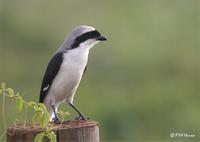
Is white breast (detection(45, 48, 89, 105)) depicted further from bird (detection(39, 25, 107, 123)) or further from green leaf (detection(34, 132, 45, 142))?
green leaf (detection(34, 132, 45, 142))

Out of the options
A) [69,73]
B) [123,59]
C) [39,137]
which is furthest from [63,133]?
[123,59]

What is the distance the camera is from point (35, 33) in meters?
14.7

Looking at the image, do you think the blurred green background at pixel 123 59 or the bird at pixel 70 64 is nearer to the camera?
the bird at pixel 70 64

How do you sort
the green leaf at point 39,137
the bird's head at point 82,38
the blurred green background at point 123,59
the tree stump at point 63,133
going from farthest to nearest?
1. the blurred green background at point 123,59
2. the bird's head at point 82,38
3. the tree stump at point 63,133
4. the green leaf at point 39,137

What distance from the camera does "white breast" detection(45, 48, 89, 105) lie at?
761cm

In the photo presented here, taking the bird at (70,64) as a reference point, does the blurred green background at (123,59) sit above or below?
below

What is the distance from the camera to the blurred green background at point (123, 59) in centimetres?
1160

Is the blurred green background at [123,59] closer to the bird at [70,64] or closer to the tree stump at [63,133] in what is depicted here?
the bird at [70,64]

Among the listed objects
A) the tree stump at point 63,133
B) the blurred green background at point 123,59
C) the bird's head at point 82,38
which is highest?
the bird's head at point 82,38

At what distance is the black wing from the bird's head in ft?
0.38

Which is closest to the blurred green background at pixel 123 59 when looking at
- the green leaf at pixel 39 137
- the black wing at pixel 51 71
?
the black wing at pixel 51 71

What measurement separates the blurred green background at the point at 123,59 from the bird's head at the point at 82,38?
267cm

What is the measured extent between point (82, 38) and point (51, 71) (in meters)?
0.39

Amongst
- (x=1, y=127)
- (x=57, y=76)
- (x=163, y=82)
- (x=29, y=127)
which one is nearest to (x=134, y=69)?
(x=163, y=82)
